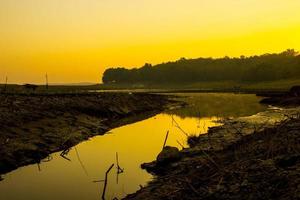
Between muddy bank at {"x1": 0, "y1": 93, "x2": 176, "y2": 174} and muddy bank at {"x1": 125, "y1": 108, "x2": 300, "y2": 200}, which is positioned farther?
muddy bank at {"x1": 0, "y1": 93, "x2": 176, "y2": 174}

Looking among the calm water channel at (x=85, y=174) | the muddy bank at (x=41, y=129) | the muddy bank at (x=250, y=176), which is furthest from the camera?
the muddy bank at (x=41, y=129)

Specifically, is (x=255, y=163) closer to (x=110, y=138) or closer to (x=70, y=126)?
(x=110, y=138)

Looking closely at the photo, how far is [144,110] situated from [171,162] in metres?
43.2

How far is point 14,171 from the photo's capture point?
1947 cm

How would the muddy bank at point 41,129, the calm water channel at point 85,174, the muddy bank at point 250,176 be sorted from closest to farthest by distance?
the muddy bank at point 250,176 → the calm water channel at point 85,174 → the muddy bank at point 41,129

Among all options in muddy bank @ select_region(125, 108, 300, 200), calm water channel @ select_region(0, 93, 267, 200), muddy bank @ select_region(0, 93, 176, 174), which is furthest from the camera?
muddy bank @ select_region(0, 93, 176, 174)

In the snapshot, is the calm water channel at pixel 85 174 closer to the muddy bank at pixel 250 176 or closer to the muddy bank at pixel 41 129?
the muddy bank at pixel 41 129

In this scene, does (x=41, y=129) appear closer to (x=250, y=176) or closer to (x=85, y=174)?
(x=85, y=174)

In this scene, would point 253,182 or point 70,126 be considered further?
point 70,126

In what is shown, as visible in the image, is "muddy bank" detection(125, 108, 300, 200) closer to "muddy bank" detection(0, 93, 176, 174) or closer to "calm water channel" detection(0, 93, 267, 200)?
"calm water channel" detection(0, 93, 267, 200)

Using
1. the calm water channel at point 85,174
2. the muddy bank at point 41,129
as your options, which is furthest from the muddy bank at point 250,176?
the muddy bank at point 41,129

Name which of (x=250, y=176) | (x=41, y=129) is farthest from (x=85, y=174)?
(x=41, y=129)

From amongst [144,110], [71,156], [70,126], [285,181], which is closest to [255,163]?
[285,181]

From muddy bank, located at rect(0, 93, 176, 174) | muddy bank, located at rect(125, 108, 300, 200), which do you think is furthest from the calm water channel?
muddy bank, located at rect(125, 108, 300, 200)
